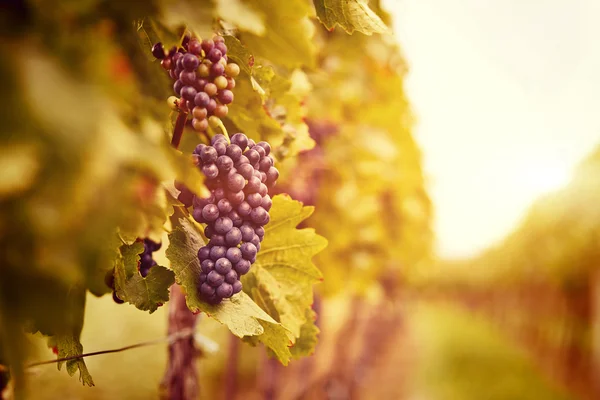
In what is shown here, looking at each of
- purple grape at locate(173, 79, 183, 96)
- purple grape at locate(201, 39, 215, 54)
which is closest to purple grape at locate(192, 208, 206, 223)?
purple grape at locate(173, 79, 183, 96)

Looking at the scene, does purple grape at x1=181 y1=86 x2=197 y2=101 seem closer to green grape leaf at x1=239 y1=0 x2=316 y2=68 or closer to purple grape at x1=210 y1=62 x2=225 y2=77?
purple grape at x1=210 y1=62 x2=225 y2=77

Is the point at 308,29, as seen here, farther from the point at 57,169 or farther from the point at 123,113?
the point at 57,169

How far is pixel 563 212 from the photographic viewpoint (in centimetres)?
1638

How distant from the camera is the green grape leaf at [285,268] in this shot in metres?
1.70

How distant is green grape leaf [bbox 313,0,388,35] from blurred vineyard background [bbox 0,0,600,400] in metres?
0.07

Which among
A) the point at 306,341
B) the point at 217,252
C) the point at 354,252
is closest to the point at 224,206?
the point at 217,252

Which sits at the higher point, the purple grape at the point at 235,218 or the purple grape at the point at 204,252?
the purple grape at the point at 235,218

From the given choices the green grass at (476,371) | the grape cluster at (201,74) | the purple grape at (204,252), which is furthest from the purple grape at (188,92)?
the green grass at (476,371)

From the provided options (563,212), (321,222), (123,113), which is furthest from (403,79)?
(563,212)

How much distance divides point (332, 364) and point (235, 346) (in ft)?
13.3

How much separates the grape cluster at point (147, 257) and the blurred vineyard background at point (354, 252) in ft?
1.19

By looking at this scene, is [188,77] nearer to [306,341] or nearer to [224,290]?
[224,290]

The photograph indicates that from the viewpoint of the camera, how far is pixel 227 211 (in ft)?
4.54

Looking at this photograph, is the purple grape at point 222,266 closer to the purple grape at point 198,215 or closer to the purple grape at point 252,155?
the purple grape at point 198,215
